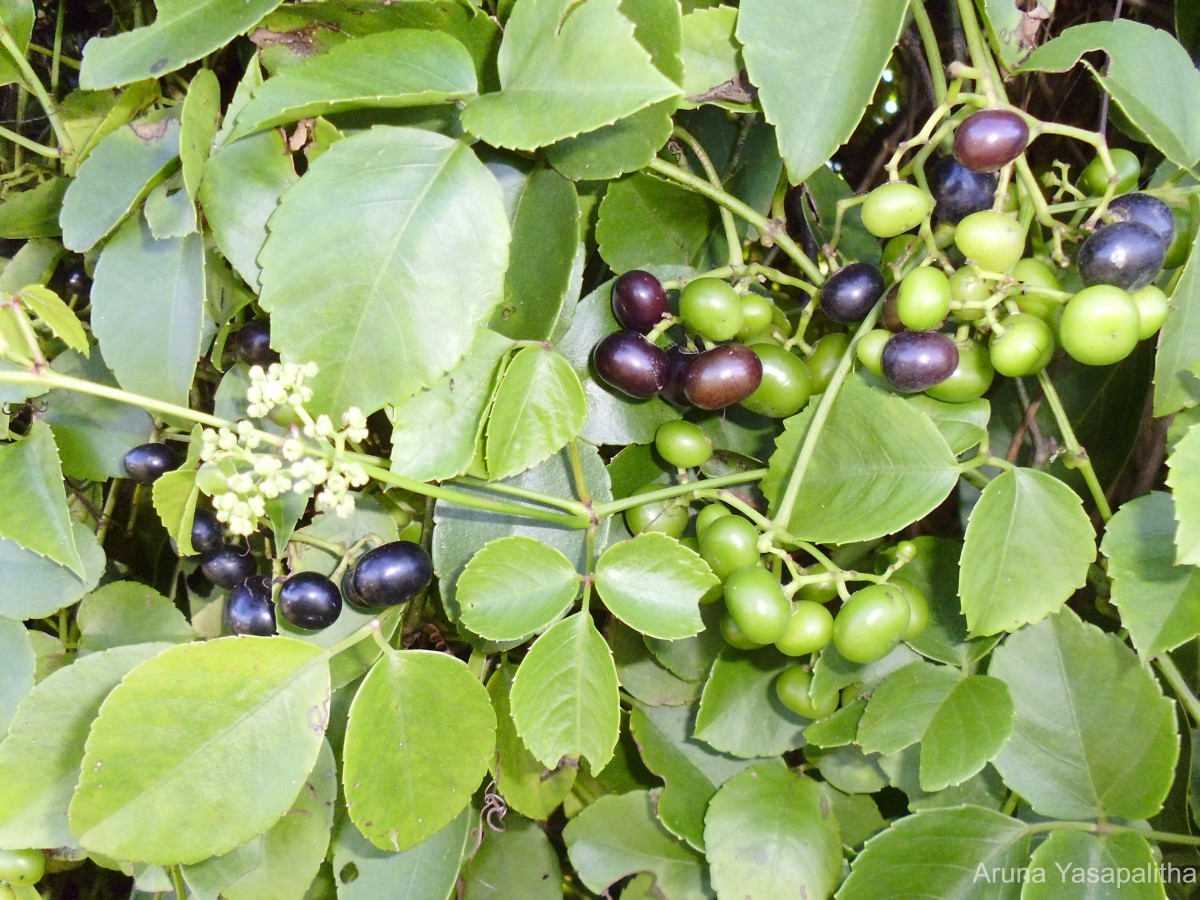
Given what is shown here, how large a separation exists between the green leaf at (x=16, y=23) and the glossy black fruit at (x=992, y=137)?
101 cm

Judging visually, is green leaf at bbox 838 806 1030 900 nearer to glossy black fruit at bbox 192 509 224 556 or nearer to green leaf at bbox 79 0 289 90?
glossy black fruit at bbox 192 509 224 556

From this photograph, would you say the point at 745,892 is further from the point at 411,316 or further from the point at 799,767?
the point at 411,316

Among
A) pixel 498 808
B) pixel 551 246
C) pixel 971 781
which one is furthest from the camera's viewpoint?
pixel 498 808

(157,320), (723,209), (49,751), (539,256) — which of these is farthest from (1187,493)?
(49,751)

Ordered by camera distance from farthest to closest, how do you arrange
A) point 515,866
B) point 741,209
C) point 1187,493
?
point 515,866, point 741,209, point 1187,493

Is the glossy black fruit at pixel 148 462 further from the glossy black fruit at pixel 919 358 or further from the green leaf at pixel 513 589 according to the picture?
the glossy black fruit at pixel 919 358

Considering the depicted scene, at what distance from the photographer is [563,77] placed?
0.72m

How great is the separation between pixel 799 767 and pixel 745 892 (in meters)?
0.16

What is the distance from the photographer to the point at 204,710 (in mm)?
814

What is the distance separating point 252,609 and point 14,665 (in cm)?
28

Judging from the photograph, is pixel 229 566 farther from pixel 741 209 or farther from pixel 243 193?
pixel 741 209

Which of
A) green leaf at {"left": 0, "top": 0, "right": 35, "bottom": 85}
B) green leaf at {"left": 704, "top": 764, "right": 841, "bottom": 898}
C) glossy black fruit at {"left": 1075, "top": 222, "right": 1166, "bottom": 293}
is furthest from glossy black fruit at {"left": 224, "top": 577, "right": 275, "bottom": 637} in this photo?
glossy black fruit at {"left": 1075, "top": 222, "right": 1166, "bottom": 293}

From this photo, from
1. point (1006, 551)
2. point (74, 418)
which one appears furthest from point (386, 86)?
point (1006, 551)

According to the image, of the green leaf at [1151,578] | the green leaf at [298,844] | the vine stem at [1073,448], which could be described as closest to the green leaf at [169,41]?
the green leaf at [298,844]
